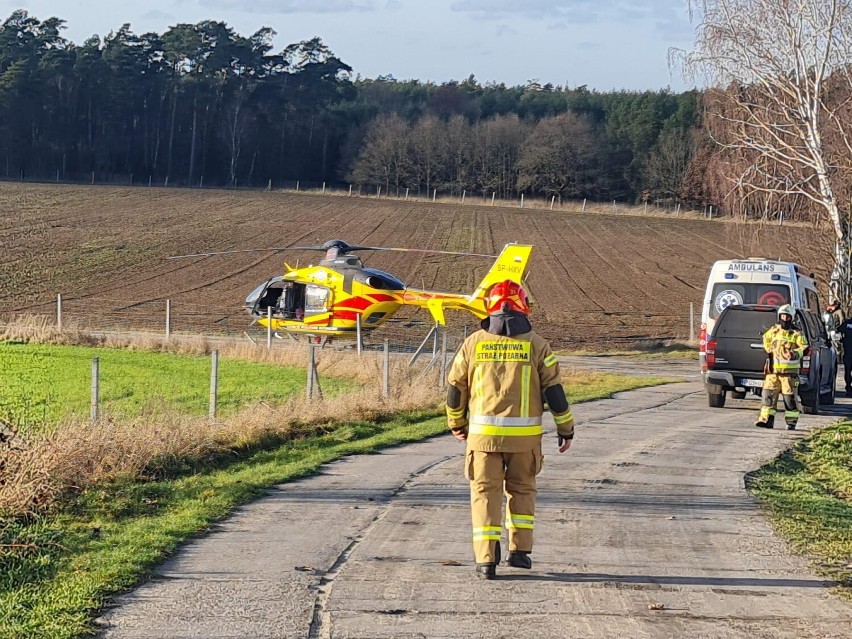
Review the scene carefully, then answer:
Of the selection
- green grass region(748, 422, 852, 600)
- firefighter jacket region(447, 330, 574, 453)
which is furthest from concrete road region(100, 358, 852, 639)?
firefighter jacket region(447, 330, 574, 453)

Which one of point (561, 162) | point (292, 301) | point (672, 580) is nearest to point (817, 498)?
point (672, 580)

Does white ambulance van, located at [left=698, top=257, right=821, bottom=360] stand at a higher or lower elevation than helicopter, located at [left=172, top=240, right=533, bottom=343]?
higher

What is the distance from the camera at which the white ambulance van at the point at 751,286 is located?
73.7 feet

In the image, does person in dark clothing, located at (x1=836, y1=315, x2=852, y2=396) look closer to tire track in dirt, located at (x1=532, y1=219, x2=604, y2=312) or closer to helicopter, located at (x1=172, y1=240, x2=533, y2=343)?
helicopter, located at (x1=172, y1=240, x2=533, y2=343)

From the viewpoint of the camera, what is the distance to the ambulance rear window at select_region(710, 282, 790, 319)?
22.5 metres

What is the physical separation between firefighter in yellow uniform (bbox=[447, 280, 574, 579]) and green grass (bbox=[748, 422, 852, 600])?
2121 millimetres

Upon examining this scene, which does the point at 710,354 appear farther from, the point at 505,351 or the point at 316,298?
the point at 505,351

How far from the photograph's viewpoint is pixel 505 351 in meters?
7.86

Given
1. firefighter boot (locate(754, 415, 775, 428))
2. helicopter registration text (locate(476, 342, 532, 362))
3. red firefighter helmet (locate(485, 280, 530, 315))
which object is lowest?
firefighter boot (locate(754, 415, 775, 428))

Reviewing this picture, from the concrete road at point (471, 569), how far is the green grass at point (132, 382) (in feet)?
18.6

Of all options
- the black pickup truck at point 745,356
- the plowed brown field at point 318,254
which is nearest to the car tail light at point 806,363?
the black pickup truck at point 745,356

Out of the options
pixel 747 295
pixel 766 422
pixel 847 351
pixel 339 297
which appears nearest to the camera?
pixel 766 422

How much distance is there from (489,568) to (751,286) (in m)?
16.3

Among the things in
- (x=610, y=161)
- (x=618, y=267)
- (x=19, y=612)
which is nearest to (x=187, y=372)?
(x=19, y=612)
